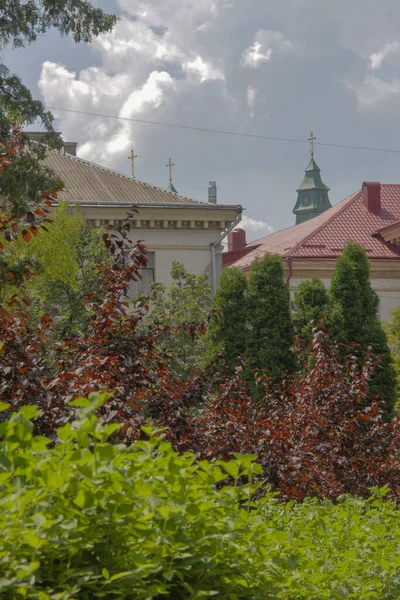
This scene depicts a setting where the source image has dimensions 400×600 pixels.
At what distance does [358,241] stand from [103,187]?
1262 centimetres

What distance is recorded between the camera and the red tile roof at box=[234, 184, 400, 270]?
39.1 meters

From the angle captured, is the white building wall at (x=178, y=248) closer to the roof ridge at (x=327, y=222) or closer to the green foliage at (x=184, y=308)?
the green foliage at (x=184, y=308)

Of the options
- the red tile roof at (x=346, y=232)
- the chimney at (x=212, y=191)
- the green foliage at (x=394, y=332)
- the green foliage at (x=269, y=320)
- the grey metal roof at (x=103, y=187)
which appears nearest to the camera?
the green foliage at (x=269, y=320)

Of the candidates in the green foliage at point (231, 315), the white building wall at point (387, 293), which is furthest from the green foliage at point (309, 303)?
the white building wall at point (387, 293)

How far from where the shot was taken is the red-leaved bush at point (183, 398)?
21.4 ft

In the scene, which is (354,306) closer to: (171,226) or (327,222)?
(171,226)

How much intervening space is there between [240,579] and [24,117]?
18374mm

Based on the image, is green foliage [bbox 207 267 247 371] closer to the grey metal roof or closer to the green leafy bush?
the grey metal roof

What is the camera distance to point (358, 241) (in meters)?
40.1

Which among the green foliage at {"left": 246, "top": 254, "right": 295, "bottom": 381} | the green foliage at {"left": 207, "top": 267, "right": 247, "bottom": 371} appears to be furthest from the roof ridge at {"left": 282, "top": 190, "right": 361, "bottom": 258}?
the green foliage at {"left": 207, "top": 267, "right": 247, "bottom": 371}

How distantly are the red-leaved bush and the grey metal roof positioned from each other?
18902mm

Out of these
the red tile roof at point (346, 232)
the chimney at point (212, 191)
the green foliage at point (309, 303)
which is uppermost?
the chimney at point (212, 191)

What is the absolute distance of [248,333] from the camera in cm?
2962

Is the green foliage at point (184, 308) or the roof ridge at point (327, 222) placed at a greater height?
the roof ridge at point (327, 222)
